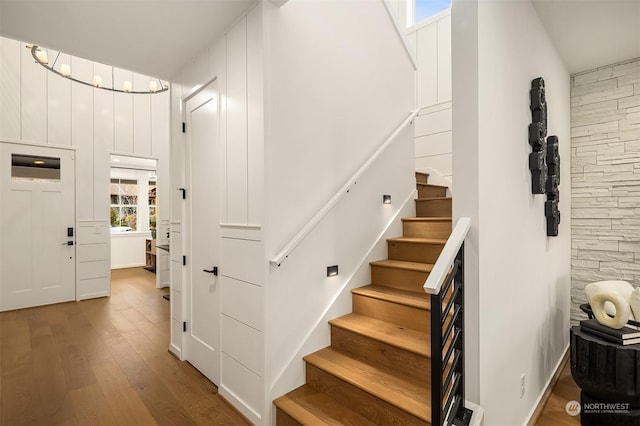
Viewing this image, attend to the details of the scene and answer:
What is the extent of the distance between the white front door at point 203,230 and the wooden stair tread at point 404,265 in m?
1.38

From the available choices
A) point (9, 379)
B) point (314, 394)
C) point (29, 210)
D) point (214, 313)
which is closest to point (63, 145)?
point (29, 210)

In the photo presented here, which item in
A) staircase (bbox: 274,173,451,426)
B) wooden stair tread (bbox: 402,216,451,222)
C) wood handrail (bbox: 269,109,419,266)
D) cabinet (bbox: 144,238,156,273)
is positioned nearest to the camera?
staircase (bbox: 274,173,451,426)

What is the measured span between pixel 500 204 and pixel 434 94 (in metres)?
2.90

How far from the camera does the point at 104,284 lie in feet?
17.7

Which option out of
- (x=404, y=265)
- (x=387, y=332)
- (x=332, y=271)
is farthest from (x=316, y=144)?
(x=387, y=332)

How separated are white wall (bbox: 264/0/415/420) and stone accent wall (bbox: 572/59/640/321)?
1.99 m

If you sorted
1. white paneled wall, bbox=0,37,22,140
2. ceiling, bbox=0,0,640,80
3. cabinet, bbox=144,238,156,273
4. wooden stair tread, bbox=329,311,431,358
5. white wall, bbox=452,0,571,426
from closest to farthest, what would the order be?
white wall, bbox=452,0,571,426 < wooden stair tread, bbox=329,311,431,358 < ceiling, bbox=0,0,640,80 < white paneled wall, bbox=0,37,22,140 < cabinet, bbox=144,238,156,273

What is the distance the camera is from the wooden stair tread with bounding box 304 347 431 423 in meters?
1.68

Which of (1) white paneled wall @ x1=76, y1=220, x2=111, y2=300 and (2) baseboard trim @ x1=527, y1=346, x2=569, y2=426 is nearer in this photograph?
(2) baseboard trim @ x1=527, y1=346, x2=569, y2=426

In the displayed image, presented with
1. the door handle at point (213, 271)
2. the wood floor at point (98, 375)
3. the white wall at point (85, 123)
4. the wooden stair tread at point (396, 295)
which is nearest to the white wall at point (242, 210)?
the door handle at point (213, 271)

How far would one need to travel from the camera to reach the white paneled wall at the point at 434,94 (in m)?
4.08

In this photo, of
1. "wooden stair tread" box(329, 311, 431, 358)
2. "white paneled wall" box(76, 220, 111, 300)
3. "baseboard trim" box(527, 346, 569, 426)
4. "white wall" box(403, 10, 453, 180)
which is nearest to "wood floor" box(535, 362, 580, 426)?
"baseboard trim" box(527, 346, 569, 426)

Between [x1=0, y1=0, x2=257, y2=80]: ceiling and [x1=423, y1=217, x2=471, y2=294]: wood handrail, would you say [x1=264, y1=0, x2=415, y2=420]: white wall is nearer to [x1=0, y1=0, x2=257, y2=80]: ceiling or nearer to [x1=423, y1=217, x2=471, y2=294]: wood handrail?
[x1=0, y1=0, x2=257, y2=80]: ceiling

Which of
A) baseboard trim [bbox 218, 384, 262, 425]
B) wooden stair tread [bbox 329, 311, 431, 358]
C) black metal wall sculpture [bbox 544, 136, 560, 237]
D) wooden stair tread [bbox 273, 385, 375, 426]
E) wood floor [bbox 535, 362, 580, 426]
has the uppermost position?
black metal wall sculpture [bbox 544, 136, 560, 237]
